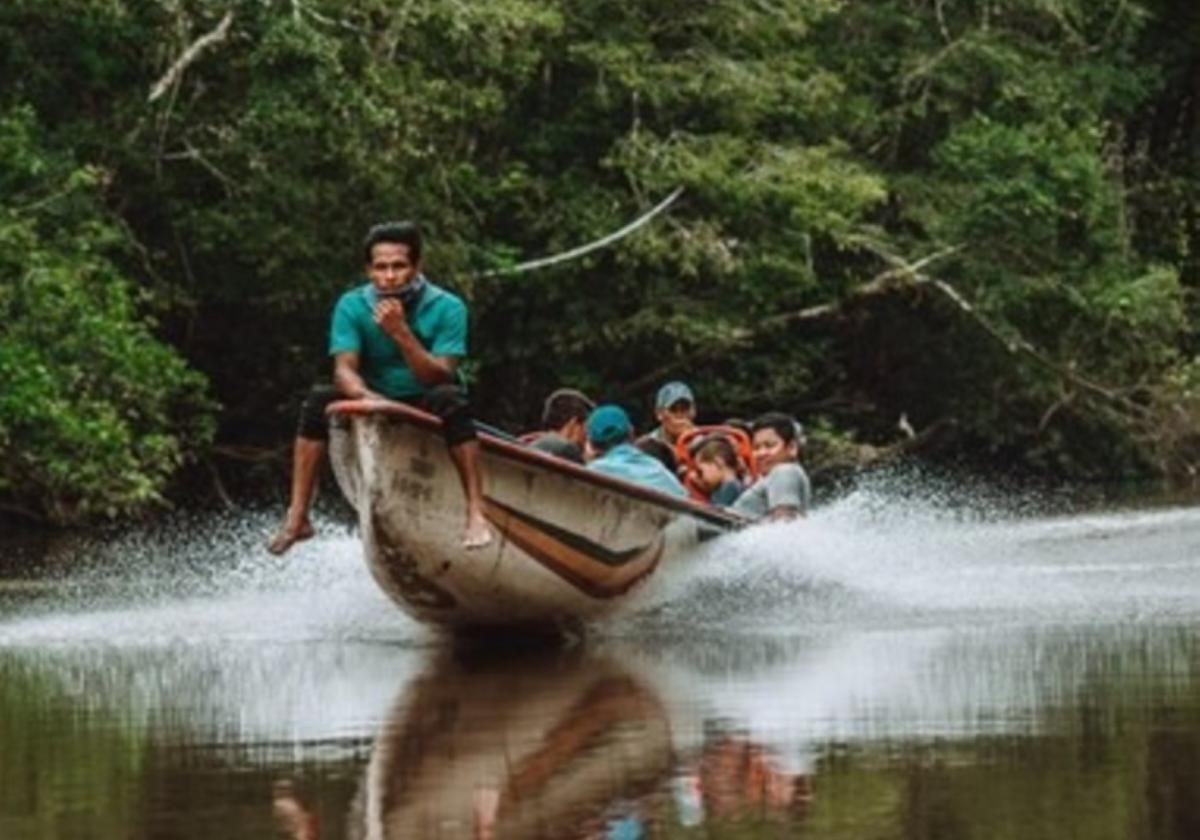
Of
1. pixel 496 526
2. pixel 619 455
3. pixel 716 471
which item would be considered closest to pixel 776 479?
pixel 716 471

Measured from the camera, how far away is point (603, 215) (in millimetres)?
30609

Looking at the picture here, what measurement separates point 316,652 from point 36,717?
104 inches

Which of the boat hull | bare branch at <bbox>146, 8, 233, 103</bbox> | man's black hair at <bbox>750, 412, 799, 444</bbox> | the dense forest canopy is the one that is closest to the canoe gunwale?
the boat hull

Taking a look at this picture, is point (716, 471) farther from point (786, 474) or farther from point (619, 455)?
point (619, 455)

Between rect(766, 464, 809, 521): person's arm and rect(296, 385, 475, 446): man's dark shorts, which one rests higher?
rect(296, 385, 475, 446): man's dark shorts

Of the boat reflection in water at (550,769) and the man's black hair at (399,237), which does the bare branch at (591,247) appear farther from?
Result: the boat reflection in water at (550,769)

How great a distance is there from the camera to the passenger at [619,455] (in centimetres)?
1545

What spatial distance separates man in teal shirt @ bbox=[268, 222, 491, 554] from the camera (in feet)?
44.0

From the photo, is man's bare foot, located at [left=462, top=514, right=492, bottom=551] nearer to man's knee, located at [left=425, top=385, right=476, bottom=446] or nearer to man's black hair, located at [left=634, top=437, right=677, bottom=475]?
man's knee, located at [left=425, top=385, right=476, bottom=446]

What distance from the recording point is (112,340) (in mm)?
25969

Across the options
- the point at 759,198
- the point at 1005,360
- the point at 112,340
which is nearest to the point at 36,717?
the point at 112,340

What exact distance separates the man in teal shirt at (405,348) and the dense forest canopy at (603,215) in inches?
456

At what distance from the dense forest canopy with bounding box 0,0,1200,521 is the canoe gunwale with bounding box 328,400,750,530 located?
35.2 feet

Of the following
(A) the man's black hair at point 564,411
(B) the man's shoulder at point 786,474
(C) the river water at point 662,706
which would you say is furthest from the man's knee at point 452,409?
(B) the man's shoulder at point 786,474
